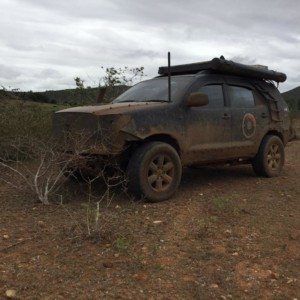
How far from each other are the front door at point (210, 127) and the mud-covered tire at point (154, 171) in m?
0.51

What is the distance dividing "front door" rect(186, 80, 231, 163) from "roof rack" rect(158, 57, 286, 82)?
0.24 m

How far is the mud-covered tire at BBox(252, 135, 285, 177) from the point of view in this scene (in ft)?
A: 27.4

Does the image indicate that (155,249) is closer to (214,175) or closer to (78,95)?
(214,175)

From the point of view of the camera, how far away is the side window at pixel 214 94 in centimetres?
738

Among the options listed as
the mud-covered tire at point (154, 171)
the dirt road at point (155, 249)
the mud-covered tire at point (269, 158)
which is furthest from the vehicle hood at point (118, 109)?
the mud-covered tire at point (269, 158)

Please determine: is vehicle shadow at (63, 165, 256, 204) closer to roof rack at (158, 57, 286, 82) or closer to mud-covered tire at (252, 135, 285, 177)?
mud-covered tire at (252, 135, 285, 177)

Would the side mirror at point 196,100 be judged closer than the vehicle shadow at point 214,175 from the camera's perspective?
Yes

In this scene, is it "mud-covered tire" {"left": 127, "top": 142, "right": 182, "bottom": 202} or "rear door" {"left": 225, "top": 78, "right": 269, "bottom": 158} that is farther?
"rear door" {"left": 225, "top": 78, "right": 269, "bottom": 158}

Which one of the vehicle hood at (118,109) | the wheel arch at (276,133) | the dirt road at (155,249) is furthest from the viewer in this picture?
the wheel arch at (276,133)

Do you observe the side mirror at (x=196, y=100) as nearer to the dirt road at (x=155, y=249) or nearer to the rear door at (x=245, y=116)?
the rear door at (x=245, y=116)

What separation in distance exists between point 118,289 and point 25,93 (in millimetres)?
7722

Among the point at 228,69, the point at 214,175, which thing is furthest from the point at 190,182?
the point at 228,69

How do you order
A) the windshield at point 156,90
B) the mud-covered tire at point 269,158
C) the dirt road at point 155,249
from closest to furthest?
the dirt road at point 155,249 < the windshield at point 156,90 < the mud-covered tire at point 269,158

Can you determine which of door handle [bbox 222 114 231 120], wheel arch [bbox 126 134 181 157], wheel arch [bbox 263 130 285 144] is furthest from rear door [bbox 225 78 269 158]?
wheel arch [bbox 126 134 181 157]
